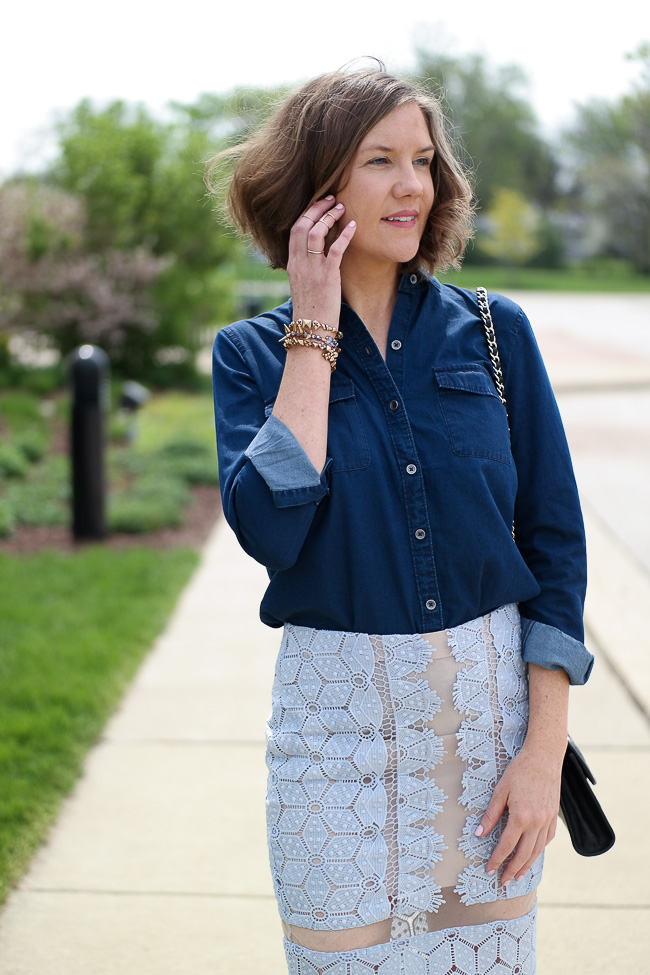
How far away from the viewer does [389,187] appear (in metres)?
1.91

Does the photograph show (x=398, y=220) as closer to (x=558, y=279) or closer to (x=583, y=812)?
(x=583, y=812)

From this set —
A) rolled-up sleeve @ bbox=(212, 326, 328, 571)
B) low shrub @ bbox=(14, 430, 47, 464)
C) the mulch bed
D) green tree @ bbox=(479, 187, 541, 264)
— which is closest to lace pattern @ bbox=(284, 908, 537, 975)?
rolled-up sleeve @ bbox=(212, 326, 328, 571)

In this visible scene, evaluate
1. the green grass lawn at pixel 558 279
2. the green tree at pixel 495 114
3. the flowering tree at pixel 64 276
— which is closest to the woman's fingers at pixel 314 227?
the flowering tree at pixel 64 276

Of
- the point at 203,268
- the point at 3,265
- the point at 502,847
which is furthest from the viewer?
the point at 203,268

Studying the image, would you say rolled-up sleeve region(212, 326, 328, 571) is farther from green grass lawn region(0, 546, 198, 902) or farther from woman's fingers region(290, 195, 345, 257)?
green grass lawn region(0, 546, 198, 902)

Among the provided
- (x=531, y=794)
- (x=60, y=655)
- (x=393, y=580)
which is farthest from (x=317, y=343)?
(x=60, y=655)

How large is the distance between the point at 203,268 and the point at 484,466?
13.0 meters

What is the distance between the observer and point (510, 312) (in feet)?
6.59

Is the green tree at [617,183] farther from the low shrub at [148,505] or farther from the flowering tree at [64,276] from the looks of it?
the low shrub at [148,505]

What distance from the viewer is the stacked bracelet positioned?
185 cm

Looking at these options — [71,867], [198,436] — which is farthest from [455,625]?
[198,436]

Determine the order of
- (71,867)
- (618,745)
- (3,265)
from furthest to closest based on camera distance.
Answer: (3,265)
(618,745)
(71,867)

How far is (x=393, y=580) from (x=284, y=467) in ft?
0.95

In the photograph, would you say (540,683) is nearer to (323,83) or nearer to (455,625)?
(455,625)
